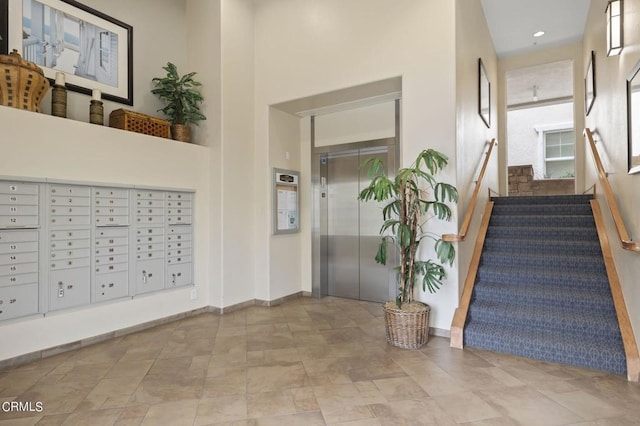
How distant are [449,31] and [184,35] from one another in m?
3.51

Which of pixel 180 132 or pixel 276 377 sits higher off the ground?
pixel 180 132

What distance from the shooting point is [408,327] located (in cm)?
324

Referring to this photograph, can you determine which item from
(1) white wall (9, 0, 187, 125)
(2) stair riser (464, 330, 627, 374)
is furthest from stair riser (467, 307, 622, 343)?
(1) white wall (9, 0, 187, 125)

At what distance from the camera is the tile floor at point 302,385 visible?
7.06 ft

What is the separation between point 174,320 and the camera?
418 centimetres

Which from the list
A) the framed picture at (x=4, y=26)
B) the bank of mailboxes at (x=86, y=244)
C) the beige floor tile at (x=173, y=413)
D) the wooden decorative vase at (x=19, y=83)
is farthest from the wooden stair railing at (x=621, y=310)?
the framed picture at (x=4, y=26)

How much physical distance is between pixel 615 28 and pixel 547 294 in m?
2.54

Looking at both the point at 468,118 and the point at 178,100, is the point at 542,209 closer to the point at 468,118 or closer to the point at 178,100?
the point at 468,118

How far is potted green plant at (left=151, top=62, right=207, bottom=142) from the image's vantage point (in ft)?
14.4

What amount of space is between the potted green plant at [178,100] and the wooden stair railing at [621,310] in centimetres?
486

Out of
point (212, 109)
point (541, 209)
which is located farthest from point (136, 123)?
point (541, 209)

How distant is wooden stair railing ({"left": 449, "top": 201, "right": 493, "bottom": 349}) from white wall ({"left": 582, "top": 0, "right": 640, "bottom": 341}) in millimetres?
1269

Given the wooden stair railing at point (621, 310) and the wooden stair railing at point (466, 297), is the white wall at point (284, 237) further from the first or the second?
the wooden stair railing at point (621, 310)

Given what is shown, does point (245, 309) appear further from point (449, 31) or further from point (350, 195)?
point (449, 31)
